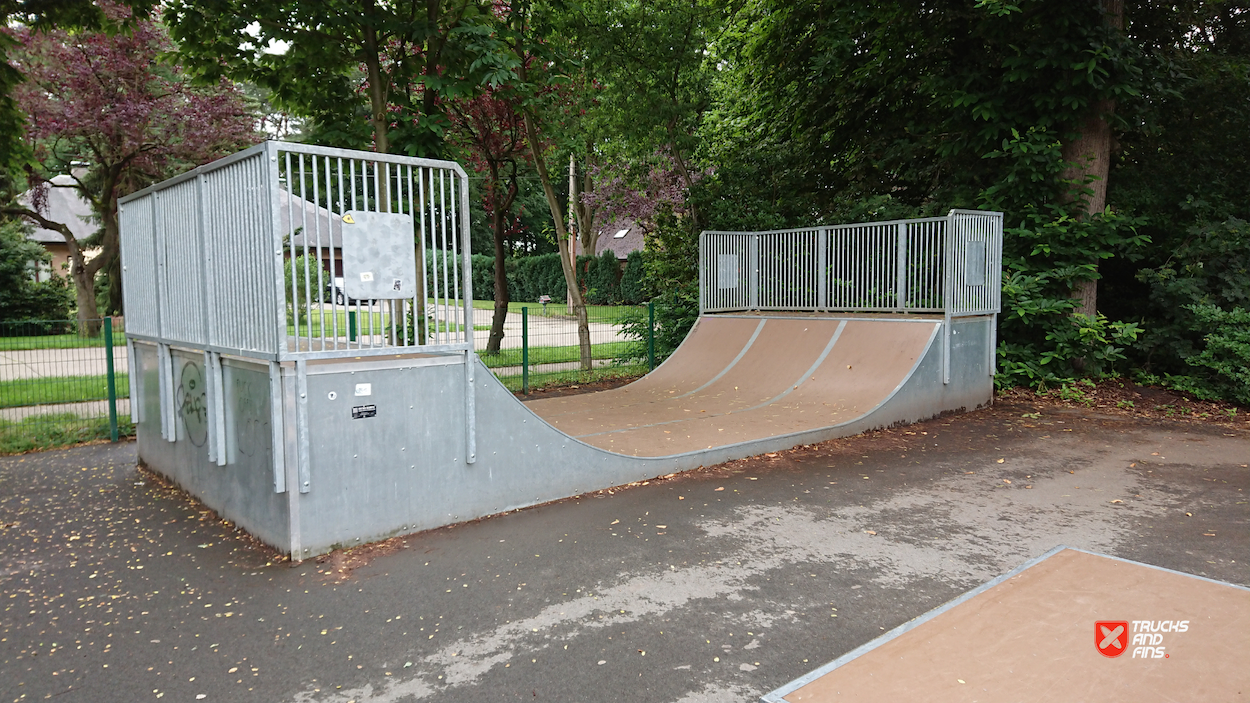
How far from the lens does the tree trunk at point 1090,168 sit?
11.5m

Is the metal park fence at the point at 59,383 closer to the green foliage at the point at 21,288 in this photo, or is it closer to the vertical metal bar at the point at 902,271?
the vertical metal bar at the point at 902,271

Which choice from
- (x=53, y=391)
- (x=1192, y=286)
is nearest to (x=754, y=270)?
(x=1192, y=286)

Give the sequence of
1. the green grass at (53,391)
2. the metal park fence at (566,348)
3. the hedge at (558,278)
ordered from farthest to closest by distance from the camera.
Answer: the hedge at (558,278) → the metal park fence at (566,348) → the green grass at (53,391)

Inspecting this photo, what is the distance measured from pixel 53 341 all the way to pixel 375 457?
661 cm

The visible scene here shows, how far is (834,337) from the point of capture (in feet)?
37.1

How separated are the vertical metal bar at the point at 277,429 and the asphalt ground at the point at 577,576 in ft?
1.82

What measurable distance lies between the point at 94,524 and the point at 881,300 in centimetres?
968

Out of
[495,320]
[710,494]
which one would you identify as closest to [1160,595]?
[710,494]

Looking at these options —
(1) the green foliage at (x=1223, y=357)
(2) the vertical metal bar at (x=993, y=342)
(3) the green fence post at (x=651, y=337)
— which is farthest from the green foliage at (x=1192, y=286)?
(3) the green fence post at (x=651, y=337)

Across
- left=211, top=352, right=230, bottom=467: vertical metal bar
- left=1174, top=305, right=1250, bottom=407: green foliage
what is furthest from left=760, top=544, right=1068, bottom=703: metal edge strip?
left=1174, top=305, right=1250, bottom=407: green foliage

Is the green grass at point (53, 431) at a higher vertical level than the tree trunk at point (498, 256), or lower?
lower

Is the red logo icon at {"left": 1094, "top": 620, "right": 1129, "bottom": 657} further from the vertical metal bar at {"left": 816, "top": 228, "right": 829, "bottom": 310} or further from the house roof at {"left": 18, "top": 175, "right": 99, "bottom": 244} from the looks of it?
the house roof at {"left": 18, "top": 175, "right": 99, "bottom": 244}

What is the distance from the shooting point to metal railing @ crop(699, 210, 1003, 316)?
10.5 m

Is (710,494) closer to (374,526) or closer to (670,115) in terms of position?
(374,526)
